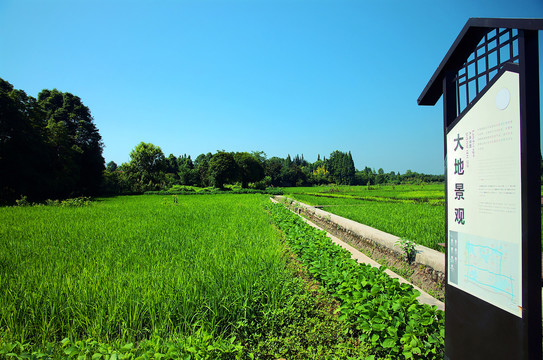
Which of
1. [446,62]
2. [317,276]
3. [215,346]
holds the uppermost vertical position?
[446,62]

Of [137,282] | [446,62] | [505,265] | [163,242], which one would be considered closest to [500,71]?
[446,62]

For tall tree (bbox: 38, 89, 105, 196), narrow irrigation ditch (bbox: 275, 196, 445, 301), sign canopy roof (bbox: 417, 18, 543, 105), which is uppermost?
tall tree (bbox: 38, 89, 105, 196)

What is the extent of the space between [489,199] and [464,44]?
1187mm

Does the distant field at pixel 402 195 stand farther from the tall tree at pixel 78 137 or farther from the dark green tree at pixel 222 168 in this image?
the tall tree at pixel 78 137

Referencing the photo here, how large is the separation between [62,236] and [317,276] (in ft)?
21.2

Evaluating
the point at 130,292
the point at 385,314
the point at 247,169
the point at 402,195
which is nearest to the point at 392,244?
the point at 385,314

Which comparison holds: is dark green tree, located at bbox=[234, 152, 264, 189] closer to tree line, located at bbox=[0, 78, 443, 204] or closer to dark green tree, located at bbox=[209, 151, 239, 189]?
tree line, located at bbox=[0, 78, 443, 204]

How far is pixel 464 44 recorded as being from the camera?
1.80 metres

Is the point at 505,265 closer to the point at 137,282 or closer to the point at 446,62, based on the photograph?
the point at 446,62

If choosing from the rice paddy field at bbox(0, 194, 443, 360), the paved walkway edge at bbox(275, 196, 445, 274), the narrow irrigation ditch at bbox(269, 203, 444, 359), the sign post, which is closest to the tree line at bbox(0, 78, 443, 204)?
the rice paddy field at bbox(0, 194, 443, 360)

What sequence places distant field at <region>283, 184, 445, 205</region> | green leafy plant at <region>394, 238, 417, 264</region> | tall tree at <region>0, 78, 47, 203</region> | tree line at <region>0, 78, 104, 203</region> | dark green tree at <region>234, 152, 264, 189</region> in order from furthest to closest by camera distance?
1. dark green tree at <region>234, 152, 264, 189</region>
2. distant field at <region>283, 184, 445, 205</region>
3. tree line at <region>0, 78, 104, 203</region>
4. tall tree at <region>0, 78, 47, 203</region>
5. green leafy plant at <region>394, 238, 417, 264</region>

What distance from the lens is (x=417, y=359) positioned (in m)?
2.03

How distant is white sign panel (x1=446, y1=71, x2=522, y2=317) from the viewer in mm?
1337

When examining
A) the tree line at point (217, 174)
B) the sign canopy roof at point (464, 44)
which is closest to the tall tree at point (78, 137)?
the tree line at point (217, 174)
